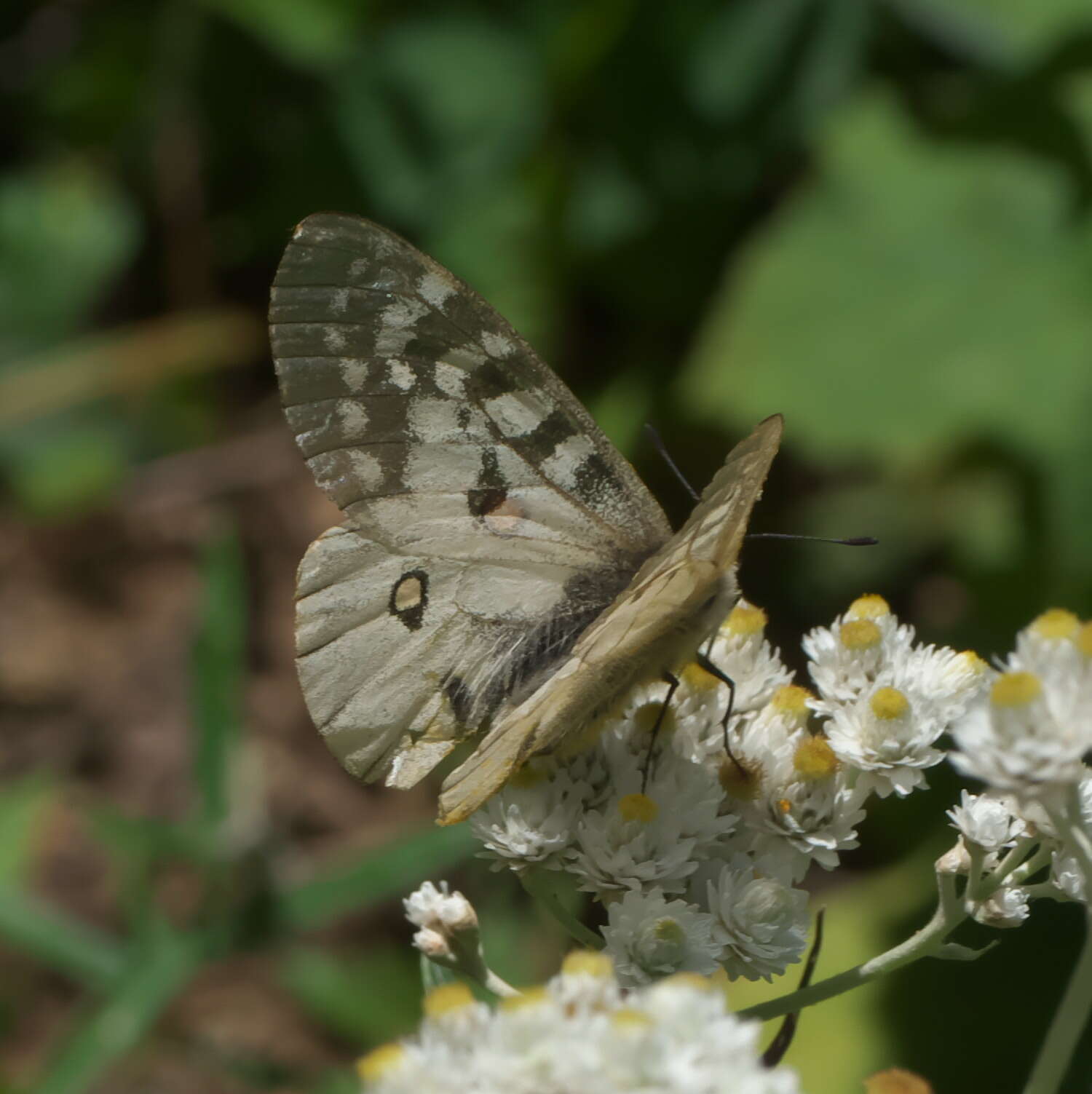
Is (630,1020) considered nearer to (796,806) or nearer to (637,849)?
(637,849)

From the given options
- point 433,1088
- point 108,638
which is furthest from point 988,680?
point 108,638

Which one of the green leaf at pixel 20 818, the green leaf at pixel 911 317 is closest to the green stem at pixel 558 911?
the green leaf at pixel 20 818

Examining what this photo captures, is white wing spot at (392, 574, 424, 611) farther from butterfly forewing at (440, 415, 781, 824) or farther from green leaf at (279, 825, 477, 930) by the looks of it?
green leaf at (279, 825, 477, 930)

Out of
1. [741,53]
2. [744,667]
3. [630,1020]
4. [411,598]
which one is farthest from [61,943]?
[741,53]

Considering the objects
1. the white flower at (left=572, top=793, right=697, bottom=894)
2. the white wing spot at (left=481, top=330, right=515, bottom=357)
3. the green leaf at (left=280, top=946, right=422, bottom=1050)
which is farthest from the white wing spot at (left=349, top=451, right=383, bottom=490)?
the green leaf at (left=280, top=946, right=422, bottom=1050)

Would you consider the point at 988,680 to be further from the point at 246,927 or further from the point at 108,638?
the point at 108,638

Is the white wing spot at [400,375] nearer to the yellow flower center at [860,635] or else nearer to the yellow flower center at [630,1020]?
the yellow flower center at [860,635]

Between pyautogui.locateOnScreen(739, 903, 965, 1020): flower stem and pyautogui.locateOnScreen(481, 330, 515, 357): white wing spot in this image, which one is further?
pyautogui.locateOnScreen(481, 330, 515, 357): white wing spot
